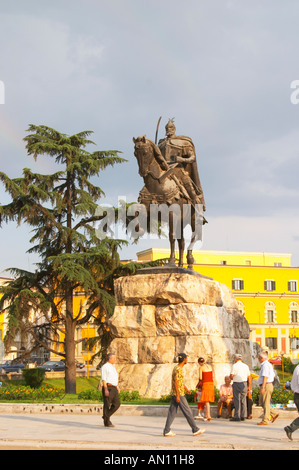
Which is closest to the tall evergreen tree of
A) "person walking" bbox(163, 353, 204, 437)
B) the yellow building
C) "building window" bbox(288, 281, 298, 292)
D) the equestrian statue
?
the equestrian statue

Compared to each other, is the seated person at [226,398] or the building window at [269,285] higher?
the building window at [269,285]

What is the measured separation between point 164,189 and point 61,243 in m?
14.2

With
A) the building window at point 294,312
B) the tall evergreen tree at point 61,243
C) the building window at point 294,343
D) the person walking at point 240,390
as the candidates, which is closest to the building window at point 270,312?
the building window at point 294,312

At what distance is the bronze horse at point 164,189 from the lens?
1741 centimetres

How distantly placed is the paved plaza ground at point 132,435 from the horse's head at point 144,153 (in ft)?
20.4

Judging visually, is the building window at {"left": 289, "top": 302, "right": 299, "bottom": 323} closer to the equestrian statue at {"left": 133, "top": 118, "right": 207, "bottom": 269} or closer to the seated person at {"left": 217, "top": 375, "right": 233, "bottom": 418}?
the equestrian statue at {"left": 133, "top": 118, "right": 207, "bottom": 269}

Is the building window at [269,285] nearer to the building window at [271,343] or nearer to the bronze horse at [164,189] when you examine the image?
the building window at [271,343]

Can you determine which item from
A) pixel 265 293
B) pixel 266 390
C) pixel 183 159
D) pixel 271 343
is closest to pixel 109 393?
pixel 266 390

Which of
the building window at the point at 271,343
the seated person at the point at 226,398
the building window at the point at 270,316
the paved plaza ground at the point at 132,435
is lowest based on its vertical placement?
the paved plaza ground at the point at 132,435

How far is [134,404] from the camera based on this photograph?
48.6 feet

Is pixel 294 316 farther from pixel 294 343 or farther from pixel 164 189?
pixel 164 189

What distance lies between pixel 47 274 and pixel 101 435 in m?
19.5

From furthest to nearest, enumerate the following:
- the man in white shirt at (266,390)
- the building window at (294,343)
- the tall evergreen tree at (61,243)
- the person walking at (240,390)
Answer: the building window at (294,343) < the tall evergreen tree at (61,243) < the person walking at (240,390) < the man in white shirt at (266,390)

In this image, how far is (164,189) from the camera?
17.7 metres
